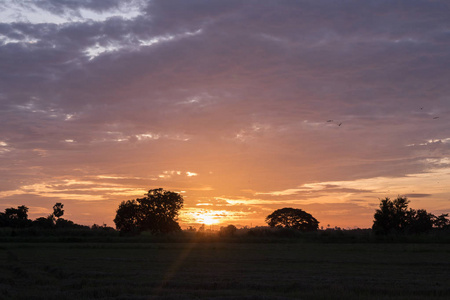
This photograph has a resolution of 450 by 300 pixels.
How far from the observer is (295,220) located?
136 meters

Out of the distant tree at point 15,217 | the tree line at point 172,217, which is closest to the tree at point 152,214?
the tree line at point 172,217

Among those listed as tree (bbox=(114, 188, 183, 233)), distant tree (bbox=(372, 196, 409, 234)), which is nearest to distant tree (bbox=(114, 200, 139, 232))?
tree (bbox=(114, 188, 183, 233))

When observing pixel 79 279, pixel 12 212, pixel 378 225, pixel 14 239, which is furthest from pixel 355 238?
pixel 12 212

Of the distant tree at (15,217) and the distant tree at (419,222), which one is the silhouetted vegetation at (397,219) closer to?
the distant tree at (419,222)

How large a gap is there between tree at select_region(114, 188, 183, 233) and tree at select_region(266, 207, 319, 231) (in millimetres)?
48562

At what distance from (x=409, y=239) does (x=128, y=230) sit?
5202cm

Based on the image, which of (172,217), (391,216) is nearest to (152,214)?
(172,217)

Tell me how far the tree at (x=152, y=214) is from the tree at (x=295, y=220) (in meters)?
48.6

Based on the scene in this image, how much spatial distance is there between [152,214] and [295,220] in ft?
177

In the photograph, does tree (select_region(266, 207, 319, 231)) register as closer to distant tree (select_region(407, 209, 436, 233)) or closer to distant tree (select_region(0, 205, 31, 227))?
distant tree (select_region(407, 209, 436, 233))

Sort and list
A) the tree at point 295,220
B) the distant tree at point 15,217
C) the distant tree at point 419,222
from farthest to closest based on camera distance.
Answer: the tree at point 295,220, the distant tree at point 15,217, the distant tree at point 419,222

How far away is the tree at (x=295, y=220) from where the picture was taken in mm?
136000

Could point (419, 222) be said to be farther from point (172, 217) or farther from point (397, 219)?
point (172, 217)

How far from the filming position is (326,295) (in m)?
17.4
